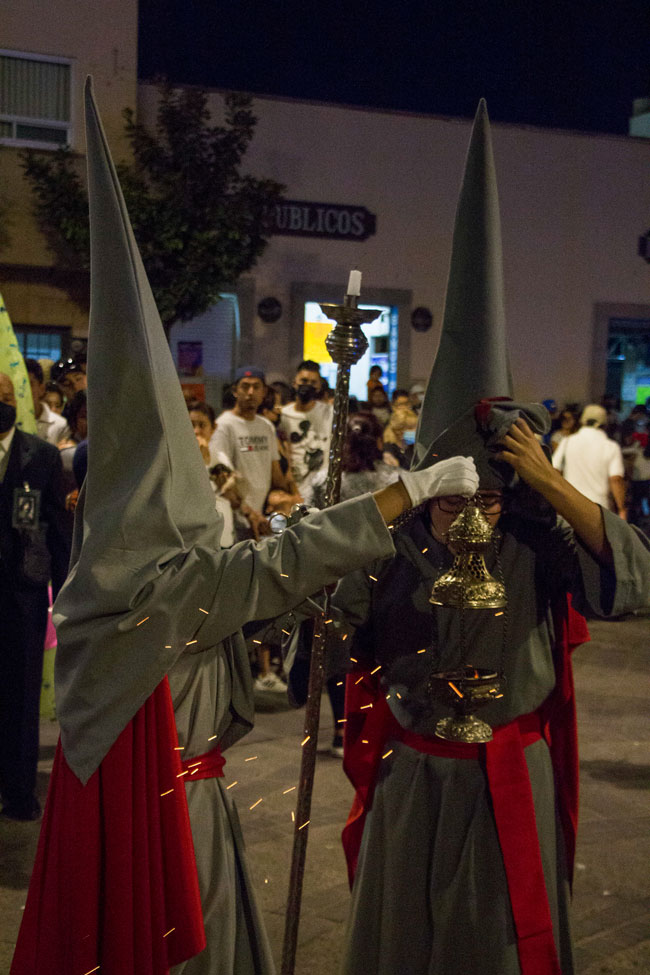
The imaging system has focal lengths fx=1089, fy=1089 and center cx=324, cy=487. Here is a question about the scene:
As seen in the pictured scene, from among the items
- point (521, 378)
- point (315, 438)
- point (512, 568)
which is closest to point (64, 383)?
point (315, 438)

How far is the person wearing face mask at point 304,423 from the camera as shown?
26.9 ft

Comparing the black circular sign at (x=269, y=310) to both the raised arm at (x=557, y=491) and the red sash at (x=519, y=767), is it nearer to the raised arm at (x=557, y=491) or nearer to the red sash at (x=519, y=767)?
the red sash at (x=519, y=767)

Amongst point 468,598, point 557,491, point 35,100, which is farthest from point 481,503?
point 35,100

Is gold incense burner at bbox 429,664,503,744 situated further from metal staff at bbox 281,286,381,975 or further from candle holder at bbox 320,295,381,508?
candle holder at bbox 320,295,381,508

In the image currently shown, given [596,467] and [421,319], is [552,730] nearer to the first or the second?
[596,467]

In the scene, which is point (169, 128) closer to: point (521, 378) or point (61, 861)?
point (521, 378)

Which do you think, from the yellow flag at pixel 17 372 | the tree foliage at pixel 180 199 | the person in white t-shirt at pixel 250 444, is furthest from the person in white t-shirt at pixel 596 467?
the tree foliage at pixel 180 199

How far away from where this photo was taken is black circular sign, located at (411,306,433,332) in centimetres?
1625

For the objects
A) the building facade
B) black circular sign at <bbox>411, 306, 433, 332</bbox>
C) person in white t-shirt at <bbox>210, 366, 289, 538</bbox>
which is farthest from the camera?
black circular sign at <bbox>411, 306, 433, 332</bbox>

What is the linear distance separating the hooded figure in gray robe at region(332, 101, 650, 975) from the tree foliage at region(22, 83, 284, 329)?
432 inches

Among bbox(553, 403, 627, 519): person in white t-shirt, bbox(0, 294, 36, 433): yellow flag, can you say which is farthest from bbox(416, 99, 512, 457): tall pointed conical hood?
bbox(553, 403, 627, 519): person in white t-shirt

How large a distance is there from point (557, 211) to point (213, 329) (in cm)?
577

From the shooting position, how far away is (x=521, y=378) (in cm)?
1700

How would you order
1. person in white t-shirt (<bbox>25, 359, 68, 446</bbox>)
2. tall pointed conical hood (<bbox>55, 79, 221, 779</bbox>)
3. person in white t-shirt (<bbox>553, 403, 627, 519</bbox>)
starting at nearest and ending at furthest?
1. tall pointed conical hood (<bbox>55, 79, 221, 779</bbox>)
2. person in white t-shirt (<bbox>25, 359, 68, 446</bbox>)
3. person in white t-shirt (<bbox>553, 403, 627, 519</bbox>)
